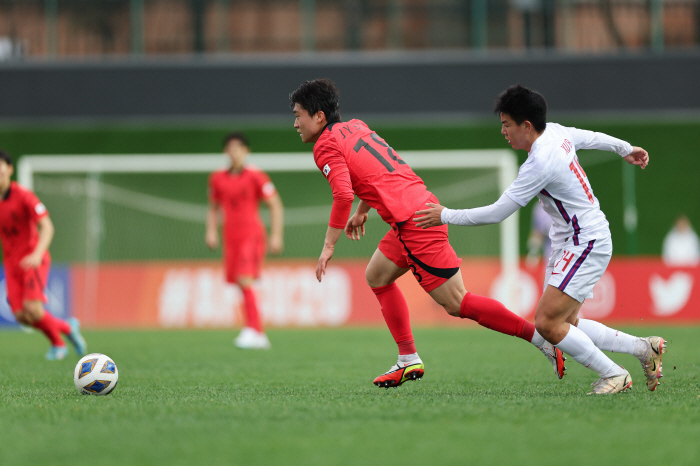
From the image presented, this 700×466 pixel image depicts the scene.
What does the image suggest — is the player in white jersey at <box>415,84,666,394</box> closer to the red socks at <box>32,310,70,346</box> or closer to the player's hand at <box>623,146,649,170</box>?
the player's hand at <box>623,146,649,170</box>

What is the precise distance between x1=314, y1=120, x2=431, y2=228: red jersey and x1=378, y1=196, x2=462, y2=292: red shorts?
0.10 meters

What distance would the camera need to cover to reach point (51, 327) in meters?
7.70

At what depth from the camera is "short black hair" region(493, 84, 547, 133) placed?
453 cm

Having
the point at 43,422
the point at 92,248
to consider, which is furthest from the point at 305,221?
the point at 43,422

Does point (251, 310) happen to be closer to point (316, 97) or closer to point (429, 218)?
point (316, 97)

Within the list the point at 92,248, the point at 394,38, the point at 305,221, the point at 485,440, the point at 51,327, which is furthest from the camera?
the point at 394,38

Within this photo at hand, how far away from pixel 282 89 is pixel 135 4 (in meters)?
3.90

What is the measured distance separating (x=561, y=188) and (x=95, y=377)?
9.48ft

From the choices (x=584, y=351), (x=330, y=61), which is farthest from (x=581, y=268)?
(x=330, y=61)

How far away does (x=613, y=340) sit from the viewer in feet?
16.1

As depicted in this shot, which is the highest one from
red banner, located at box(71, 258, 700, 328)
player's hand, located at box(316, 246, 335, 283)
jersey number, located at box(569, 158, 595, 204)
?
jersey number, located at box(569, 158, 595, 204)

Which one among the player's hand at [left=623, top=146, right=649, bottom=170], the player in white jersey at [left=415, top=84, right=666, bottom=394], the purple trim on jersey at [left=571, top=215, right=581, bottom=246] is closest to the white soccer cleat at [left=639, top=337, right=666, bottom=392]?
the player in white jersey at [left=415, top=84, right=666, bottom=394]

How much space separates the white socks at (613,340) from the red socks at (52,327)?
4937 millimetres

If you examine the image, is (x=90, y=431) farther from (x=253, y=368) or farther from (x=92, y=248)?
(x=92, y=248)
